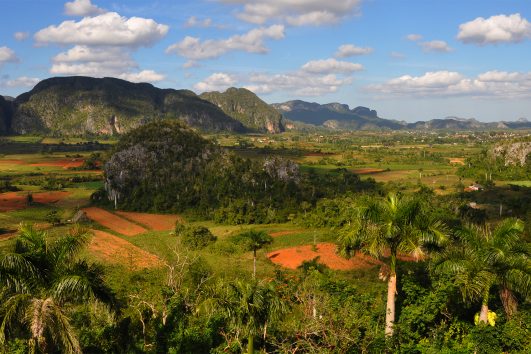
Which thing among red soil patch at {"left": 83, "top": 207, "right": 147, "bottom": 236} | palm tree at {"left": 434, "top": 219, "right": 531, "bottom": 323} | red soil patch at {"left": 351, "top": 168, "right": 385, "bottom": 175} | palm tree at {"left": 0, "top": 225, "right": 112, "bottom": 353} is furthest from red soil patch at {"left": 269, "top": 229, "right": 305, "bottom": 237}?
red soil patch at {"left": 351, "top": 168, "right": 385, "bottom": 175}

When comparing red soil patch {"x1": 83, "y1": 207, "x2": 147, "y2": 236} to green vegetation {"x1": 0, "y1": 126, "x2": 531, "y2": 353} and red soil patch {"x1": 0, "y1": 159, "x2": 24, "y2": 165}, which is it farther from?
red soil patch {"x1": 0, "y1": 159, "x2": 24, "y2": 165}

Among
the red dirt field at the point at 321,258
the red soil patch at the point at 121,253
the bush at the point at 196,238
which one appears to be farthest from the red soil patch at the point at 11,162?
the red dirt field at the point at 321,258

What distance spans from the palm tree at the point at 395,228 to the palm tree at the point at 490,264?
1140mm

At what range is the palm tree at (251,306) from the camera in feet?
53.8

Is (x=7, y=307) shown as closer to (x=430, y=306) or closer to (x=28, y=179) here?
(x=430, y=306)

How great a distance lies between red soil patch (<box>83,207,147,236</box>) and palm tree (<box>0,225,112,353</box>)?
46151mm

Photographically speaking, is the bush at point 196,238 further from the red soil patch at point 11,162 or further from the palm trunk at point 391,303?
the red soil patch at point 11,162

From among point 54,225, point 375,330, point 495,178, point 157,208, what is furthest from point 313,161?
point 375,330

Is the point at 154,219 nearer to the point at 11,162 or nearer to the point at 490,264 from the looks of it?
the point at 490,264

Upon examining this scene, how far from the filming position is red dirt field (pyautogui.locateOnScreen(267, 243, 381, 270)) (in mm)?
39344

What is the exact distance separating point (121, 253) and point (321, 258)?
770 inches

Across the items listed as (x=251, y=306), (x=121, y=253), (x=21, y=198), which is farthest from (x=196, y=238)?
(x=21, y=198)

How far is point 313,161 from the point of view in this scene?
134375 mm

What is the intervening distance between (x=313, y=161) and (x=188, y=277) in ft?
340
